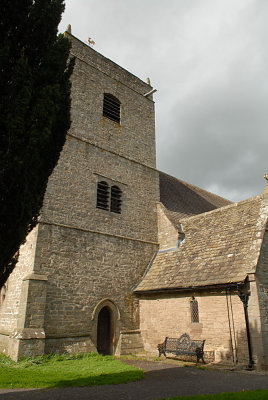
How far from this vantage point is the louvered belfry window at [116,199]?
1563cm

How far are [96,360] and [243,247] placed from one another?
23.3 ft

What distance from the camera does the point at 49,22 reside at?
694cm

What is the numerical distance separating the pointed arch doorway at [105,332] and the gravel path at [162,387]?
422cm

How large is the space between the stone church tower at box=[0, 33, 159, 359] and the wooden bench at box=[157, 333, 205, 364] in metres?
2.07

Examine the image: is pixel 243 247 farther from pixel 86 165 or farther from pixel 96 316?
pixel 86 165

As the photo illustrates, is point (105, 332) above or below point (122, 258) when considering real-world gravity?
below

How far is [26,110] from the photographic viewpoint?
20.5ft

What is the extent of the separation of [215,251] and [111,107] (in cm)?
990

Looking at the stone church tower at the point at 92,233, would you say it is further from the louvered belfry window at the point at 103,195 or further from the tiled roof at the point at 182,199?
the tiled roof at the point at 182,199

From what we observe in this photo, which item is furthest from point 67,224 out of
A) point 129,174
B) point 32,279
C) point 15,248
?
point 15,248

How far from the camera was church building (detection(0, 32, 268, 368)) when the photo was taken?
35.8ft

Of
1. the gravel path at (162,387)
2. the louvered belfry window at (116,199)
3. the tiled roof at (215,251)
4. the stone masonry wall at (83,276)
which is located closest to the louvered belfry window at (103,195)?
the louvered belfry window at (116,199)

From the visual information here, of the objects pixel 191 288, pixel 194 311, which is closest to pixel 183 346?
pixel 194 311

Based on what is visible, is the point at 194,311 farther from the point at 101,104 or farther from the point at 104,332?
the point at 101,104
